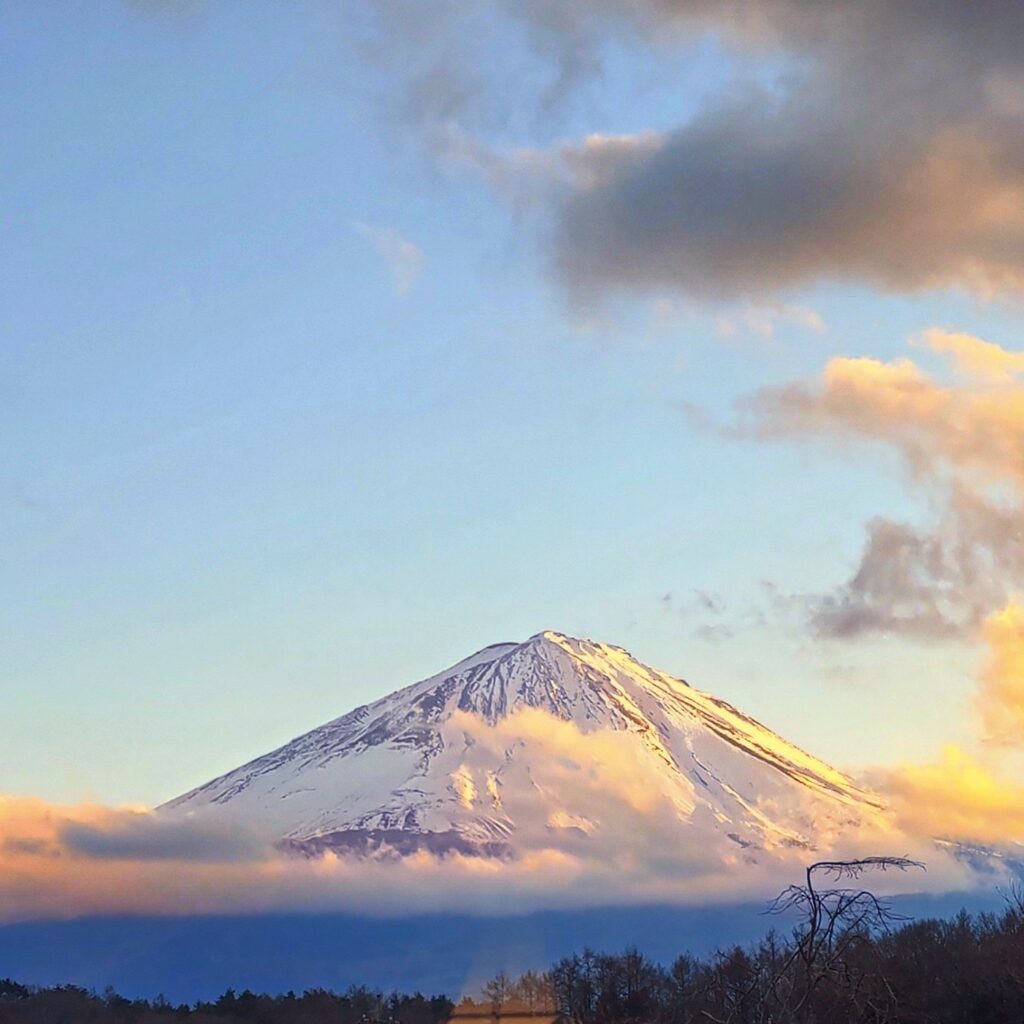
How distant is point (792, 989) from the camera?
1131 cm

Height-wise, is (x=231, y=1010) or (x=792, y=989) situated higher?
(x=792, y=989)

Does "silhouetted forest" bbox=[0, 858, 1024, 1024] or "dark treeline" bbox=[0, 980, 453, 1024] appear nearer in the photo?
→ "silhouetted forest" bbox=[0, 858, 1024, 1024]

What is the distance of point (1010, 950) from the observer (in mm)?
43969

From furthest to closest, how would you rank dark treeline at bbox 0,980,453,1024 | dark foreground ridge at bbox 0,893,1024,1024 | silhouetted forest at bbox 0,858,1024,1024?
dark treeline at bbox 0,980,453,1024
dark foreground ridge at bbox 0,893,1024,1024
silhouetted forest at bbox 0,858,1024,1024

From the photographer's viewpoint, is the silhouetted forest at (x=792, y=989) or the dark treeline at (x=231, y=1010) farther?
the dark treeline at (x=231, y=1010)

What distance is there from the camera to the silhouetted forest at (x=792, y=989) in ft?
39.4

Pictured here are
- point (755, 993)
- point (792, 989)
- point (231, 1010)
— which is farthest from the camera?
point (231, 1010)

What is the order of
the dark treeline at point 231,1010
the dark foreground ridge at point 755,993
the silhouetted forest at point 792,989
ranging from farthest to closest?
the dark treeline at point 231,1010, the dark foreground ridge at point 755,993, the silhouetted forest at point 792,989

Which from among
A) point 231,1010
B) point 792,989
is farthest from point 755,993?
point 231,1010

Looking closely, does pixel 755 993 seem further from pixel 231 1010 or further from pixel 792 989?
pixel 231 1010

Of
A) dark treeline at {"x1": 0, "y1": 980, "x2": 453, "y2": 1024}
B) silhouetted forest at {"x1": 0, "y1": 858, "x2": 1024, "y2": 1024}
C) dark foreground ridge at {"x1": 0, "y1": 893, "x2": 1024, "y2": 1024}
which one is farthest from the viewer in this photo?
dark treeline at {"x1": 0, "y1": 980, "x2": 453, "y2": 1024}

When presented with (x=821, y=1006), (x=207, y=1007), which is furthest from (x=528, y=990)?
(x=821, y=1006)

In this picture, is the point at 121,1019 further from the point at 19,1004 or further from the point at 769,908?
the point at 769,908

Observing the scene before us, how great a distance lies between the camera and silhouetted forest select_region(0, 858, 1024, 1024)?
12.0 meters
